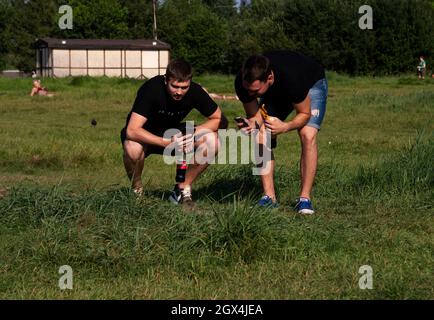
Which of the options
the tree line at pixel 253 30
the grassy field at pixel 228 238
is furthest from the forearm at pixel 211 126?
the tree line at pixel 253 30

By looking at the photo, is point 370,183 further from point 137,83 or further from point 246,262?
point 137,83

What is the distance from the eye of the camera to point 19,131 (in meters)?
14.9

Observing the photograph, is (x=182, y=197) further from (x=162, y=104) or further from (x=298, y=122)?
(x=298, y=122)

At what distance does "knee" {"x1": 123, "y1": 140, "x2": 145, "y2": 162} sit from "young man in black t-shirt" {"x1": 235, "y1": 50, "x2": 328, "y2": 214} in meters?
1.06

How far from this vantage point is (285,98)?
23.1ft

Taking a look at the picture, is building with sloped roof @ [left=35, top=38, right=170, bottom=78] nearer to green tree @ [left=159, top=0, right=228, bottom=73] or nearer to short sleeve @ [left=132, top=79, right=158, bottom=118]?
green tree @ [left=159, top=0, right=228, bottom=73]

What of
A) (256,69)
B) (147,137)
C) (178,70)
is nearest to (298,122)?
(256,69)

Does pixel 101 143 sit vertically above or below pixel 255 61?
below

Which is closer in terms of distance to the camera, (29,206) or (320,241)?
(320,241)

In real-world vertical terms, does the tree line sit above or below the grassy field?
above

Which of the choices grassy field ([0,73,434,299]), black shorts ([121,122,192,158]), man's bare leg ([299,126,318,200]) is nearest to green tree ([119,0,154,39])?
grassy field ([0,73,434,299])

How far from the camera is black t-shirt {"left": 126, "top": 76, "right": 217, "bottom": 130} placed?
7.07m
